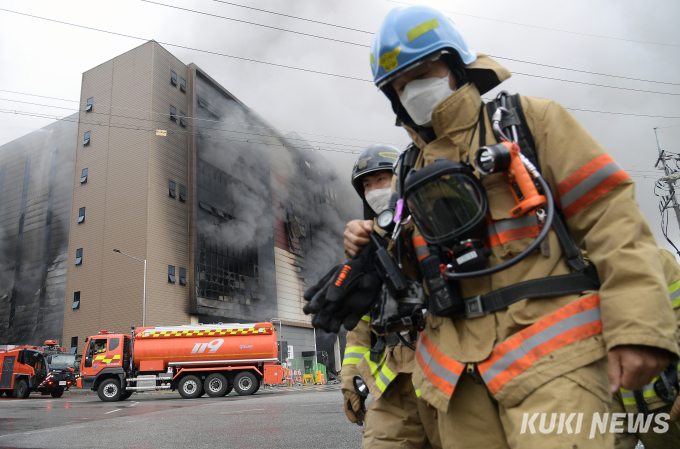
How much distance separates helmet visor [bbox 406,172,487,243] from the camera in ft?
3.93

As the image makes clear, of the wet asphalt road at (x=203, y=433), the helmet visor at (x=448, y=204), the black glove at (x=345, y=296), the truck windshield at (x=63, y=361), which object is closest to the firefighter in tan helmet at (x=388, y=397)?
the black glove at (x=345, y=296)

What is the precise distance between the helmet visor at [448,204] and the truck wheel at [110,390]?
1551cm

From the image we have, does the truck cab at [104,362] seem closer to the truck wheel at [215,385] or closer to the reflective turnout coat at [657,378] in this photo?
the truck wheel at [215,385]

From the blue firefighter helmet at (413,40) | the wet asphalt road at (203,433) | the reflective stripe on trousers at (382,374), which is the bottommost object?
the wet asphalt road at (203,433)

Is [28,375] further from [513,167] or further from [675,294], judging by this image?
[513,167]

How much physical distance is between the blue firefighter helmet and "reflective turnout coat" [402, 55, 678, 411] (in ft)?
0.49

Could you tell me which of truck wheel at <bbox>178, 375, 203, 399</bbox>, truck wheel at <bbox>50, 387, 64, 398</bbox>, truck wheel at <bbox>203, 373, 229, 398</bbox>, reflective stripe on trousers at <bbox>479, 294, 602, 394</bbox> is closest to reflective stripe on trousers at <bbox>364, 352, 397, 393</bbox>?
reflective stripe on trousers at <bbox>479, 294, 602, 394</bbox>

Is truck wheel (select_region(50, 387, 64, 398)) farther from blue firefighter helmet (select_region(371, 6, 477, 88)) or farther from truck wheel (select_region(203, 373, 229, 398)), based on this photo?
blue firefighter helmet (select_region(371, 6, 477, 88))

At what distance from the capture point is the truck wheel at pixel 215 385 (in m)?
14.3

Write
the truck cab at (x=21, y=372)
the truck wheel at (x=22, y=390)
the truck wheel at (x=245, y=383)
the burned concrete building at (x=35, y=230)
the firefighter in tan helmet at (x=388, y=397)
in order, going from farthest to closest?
the burned concrete building at (x=35, y=230) → the truck wheel at (x=22, y=390) → the truck cab at (x=21, y=372) → the truck wheel at (x=245, y=383) → the firefighter in tan helmet at (x=388, y=397)

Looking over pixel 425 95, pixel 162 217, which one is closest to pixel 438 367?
pixel 425 95

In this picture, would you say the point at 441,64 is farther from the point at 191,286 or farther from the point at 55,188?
the point at 55,188

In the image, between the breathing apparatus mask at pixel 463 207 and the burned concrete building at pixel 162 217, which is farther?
the burned concrete building at pixel 162 217

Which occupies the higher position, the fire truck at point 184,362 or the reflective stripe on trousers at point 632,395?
the fire truck at point 184,362
